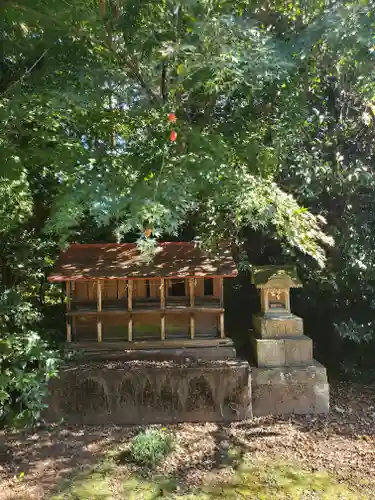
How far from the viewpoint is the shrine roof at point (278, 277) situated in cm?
588

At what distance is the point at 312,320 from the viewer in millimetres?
8016

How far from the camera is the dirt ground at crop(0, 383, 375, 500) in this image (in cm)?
442

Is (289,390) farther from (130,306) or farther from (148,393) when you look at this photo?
(130,306)

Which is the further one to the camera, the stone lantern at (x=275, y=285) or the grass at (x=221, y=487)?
the stone lantern at (x=275, y=285)

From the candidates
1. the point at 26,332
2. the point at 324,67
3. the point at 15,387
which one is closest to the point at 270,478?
the point at 15,387

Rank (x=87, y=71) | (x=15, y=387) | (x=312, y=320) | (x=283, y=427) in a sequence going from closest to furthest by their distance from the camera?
(x=87, y=71)
(x=15, y=387)
(x=283, y=427)
(x=312, y=320)

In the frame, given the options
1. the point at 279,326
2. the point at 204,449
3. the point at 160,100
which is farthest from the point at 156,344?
the point at 160,100

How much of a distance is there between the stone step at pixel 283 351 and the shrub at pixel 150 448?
182 cm

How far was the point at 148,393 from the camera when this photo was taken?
5.63 m

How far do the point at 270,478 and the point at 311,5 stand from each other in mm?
5452

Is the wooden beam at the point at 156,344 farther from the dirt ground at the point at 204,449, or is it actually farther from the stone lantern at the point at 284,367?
the dirt ground at the point at 204,449

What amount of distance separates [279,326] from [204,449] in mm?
1989

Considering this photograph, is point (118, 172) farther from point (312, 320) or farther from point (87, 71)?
point (312, 320)

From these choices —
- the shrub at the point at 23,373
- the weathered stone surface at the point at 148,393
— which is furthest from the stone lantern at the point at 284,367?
the shrub at the point at 23,373
